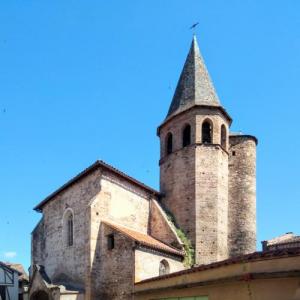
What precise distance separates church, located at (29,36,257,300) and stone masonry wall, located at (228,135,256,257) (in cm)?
6

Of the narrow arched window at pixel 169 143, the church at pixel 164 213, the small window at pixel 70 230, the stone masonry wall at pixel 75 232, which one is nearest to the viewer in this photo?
the church at pixel 164 213

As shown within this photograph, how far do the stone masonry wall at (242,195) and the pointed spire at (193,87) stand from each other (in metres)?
3.05

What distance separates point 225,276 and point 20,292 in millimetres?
21675

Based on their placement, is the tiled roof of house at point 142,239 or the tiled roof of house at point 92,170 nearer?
the tiled roof of house at point 142,239

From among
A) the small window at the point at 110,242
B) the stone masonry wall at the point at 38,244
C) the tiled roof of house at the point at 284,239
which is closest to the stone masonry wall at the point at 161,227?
the small window at the point at 110,242

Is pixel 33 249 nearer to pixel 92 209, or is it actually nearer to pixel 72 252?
pixel 72 252

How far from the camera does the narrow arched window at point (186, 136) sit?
24897 millimetres

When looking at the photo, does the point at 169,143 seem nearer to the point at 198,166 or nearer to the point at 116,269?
the point at 198,166

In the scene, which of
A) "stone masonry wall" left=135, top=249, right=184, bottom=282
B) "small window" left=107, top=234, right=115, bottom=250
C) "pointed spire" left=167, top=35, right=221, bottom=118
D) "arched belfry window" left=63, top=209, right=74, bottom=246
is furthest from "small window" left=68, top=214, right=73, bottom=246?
"pointed spire" left=167, top=35, right=221, bottom=118

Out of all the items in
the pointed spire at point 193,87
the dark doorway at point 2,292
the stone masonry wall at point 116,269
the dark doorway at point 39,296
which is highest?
the pointed spire at point 193,87

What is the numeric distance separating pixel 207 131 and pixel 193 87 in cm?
295

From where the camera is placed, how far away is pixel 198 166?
23906 mm

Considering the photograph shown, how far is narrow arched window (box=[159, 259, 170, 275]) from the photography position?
20000mm

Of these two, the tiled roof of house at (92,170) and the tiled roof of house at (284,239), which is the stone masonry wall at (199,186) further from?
the tiled roof of house at (284,239)
